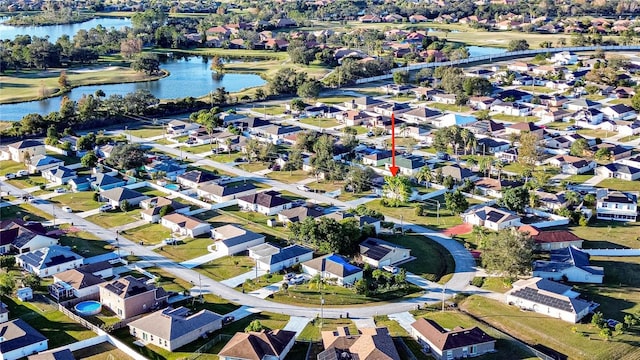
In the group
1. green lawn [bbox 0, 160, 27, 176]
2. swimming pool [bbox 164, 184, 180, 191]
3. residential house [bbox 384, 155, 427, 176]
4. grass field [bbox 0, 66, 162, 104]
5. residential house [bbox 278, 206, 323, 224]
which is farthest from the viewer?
grass field [bbox 0, 66, 162, 104]

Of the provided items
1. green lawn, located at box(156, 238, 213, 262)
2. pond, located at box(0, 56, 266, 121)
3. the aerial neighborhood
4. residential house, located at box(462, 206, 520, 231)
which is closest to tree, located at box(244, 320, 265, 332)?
the aerial neighborhood

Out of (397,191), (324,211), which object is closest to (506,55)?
(397,191)

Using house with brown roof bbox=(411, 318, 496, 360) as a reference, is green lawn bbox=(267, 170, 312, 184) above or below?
above

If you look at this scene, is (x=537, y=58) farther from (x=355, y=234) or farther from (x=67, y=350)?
(x=67, y=350)

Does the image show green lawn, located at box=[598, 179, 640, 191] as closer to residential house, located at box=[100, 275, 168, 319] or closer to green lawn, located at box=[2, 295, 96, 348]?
residential house, located at box=[100, 275, 168, 319]

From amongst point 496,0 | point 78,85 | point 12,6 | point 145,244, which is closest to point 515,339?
point 145,244

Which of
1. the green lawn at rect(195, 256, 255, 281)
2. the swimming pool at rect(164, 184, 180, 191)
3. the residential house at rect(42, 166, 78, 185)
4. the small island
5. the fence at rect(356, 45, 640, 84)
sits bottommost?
the green lawn at rect(195, 256, 255, 281)

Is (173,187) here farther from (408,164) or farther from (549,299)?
(549,299)
